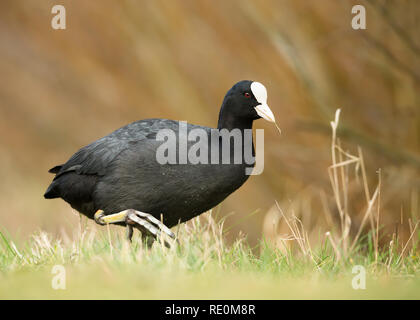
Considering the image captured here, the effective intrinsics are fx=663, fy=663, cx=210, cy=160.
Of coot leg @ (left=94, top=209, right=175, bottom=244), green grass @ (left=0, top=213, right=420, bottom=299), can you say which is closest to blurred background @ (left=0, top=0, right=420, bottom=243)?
coot leg @ (left=94, top=209, right=175, bottom=244)

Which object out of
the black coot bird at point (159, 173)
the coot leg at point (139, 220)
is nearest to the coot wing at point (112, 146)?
the black coot bird at point (159, 173)

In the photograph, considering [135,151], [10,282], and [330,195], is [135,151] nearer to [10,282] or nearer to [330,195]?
[10,282]

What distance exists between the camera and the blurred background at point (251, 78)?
5891 mm

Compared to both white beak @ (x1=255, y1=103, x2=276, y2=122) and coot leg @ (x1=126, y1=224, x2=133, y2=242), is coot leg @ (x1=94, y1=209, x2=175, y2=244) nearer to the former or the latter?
coot leg @ (x1=126, y1=224, x2=133, y2=242)

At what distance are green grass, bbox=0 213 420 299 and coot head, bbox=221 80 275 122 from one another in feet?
2.40

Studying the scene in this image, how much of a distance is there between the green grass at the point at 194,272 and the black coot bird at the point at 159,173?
170 millimetres

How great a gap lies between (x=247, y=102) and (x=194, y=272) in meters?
1.49

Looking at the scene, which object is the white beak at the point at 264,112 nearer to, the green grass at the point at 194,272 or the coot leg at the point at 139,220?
the green grass at the point at 194,272

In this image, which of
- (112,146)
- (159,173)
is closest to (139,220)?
(159,173)

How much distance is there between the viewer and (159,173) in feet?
13.0

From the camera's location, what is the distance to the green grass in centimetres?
265

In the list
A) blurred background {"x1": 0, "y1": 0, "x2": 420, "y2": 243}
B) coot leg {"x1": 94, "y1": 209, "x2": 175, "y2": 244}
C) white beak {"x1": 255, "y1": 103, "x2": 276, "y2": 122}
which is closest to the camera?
coot leg {"x1": 94, "y1": 209, "x2": 175, "y2": 244}

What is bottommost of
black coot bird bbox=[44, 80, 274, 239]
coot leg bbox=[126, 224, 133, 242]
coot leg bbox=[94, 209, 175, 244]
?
coot leg bbox=[126, 224, 133, 242]

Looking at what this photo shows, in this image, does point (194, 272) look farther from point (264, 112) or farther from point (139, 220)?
point (264, 112)
